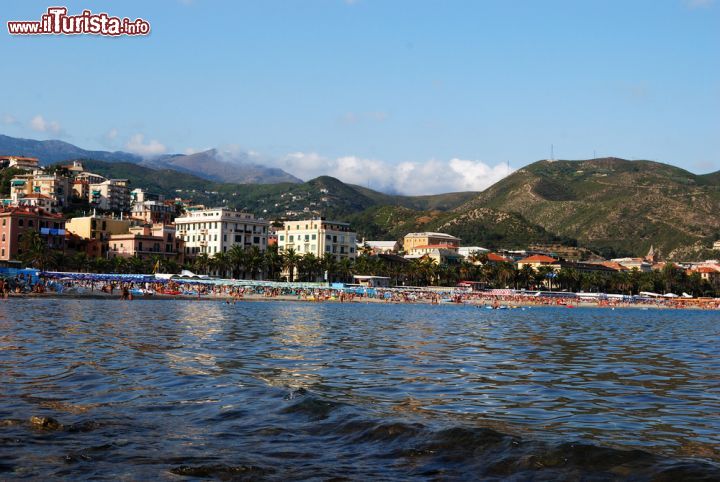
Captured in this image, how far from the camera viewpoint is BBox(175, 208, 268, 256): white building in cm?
14362

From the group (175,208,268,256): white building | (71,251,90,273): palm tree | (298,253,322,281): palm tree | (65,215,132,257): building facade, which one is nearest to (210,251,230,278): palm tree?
(175,208,268,256): white building

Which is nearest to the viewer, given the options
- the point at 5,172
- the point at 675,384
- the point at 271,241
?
the point at 675,384

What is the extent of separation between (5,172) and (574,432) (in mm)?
203366

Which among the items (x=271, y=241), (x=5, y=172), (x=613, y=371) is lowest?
(x=613, y=371)

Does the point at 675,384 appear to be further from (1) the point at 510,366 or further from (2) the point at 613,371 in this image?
(1) the point at 510,366

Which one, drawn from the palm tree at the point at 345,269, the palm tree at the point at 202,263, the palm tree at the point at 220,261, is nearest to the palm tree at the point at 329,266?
the palm tree at the point at 345,269

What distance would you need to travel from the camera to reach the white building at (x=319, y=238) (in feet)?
504

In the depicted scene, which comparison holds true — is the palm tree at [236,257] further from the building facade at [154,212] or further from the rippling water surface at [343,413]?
the rippling water surface at [343,413]

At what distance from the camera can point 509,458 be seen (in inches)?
471

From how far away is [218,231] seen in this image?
143 metres

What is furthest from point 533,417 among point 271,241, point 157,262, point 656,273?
point 656,273

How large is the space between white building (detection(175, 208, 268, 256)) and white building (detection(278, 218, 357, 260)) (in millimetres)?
7477

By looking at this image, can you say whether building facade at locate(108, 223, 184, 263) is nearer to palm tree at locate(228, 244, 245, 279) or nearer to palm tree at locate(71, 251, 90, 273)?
palm tree at locate(71, 251, 90, 273)

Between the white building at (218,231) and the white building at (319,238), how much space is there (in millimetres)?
7477
